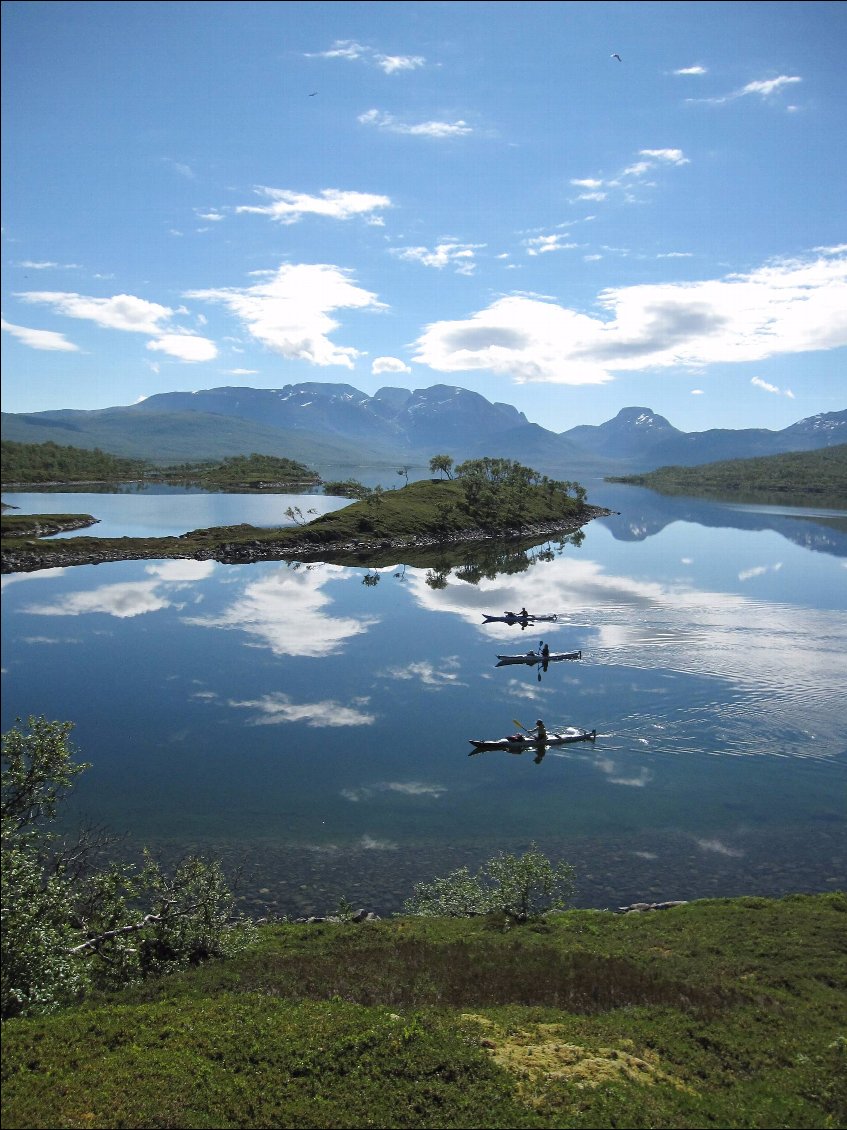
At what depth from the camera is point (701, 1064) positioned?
21438 mm

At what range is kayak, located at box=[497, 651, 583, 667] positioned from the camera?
259 ft

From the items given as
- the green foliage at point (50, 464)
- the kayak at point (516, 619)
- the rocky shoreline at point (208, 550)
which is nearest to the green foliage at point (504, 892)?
the green foliage at point (50, 464)

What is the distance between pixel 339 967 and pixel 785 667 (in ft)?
219

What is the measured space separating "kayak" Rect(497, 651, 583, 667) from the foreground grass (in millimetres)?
47575

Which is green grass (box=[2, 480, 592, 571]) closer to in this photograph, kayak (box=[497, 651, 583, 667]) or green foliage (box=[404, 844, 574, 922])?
kayak (box=[497, 651, 583, 667])

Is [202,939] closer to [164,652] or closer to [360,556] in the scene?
[164,652]

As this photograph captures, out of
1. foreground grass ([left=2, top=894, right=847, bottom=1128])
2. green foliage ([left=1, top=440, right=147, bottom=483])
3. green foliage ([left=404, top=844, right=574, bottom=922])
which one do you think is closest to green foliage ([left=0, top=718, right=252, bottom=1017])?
foreground grass ([left=2, top=894, right=847, bottom=1128])

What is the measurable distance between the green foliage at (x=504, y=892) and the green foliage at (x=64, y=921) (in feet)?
34.5

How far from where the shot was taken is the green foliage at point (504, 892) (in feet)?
116

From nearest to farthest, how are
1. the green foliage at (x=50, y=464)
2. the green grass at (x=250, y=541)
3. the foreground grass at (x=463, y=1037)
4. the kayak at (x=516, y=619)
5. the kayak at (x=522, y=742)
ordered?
the foreground grass at (x=463, y=1037) < the green foliage at (x=50, y=464) < the kayak at (x=522, y=742) < the kayak at (x=516, y=619) < the green grass at (x=250, y=541)

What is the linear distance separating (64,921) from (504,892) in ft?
70.6

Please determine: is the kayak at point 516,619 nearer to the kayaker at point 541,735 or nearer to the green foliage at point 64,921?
the kayaker at point 541,735

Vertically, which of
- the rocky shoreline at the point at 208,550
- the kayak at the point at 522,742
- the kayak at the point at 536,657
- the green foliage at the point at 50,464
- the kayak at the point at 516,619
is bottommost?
the kayak at the point at 522,742

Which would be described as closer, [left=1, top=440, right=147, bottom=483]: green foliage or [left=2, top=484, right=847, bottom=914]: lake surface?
[left=1, top=440, right=147, bottom=483]: green foliage
